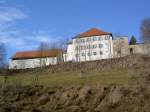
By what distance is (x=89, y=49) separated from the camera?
90.4m

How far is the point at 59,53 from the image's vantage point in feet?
298

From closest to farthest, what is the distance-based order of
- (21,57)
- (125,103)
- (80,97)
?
(125,103), (80,97), (21,57)

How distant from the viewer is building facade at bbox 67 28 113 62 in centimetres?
8850

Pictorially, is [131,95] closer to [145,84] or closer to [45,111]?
[145,84]

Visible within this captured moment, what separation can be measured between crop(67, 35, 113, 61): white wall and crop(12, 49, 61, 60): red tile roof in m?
4.10

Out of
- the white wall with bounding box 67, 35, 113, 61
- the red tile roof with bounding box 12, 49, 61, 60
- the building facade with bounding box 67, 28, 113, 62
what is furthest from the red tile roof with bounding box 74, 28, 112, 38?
the red tile roof with bounding box 12, 49, 61, 60

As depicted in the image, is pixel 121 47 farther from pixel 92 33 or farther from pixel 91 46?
pixel 92 33

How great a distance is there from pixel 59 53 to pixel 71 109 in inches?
2486

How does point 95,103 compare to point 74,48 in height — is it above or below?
below

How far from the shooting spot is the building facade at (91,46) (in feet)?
290

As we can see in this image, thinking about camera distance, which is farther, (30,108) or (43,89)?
(43,89)

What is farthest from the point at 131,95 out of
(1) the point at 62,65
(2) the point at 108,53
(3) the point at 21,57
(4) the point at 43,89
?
(3) the point at 21,57

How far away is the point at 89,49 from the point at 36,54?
57.7 feet

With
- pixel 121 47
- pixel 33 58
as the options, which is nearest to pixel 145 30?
pixel 121 47
